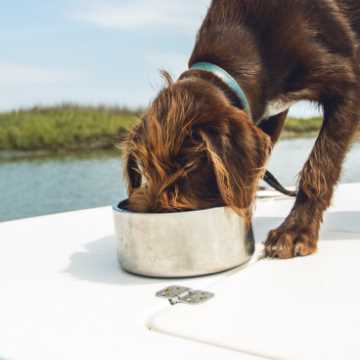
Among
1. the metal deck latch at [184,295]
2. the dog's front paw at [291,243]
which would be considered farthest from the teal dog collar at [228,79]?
the metal deck latch at [184,295]

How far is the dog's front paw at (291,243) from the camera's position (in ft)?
6.31

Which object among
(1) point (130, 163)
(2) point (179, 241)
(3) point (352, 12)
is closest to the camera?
(2) point (179, 241)

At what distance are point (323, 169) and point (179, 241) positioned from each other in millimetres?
824

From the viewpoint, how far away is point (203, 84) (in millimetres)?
1891

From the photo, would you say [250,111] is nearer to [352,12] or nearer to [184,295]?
[352,12]

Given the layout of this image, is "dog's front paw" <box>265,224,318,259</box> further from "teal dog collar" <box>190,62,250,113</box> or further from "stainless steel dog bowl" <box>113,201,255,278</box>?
"teal dog collar" <box>190,62,250,113</box>

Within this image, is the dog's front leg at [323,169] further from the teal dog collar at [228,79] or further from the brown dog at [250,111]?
the teal dog collar at [228,79]

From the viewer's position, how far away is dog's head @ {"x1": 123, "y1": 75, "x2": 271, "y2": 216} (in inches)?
68.1

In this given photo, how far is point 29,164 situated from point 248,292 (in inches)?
247

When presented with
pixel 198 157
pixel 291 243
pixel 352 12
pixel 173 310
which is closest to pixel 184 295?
pixel 173 310

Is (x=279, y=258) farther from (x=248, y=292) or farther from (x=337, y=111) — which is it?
(x=337, y=111)

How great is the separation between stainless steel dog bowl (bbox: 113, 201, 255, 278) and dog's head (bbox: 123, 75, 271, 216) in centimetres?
8

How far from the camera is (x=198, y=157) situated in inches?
68.5

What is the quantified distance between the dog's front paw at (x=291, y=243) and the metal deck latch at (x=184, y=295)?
19.0 inches
